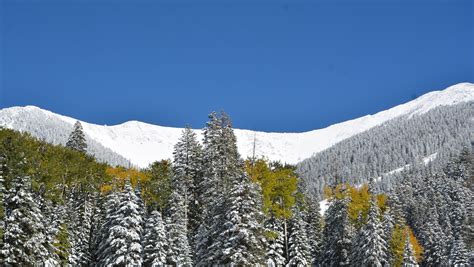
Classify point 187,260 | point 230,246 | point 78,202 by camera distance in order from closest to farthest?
point 230,246 → point 187,260 → point 78,202

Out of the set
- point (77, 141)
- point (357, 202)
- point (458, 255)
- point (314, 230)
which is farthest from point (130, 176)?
point (458, 255)

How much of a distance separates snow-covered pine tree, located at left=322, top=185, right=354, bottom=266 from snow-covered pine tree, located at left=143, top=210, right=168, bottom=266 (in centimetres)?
2780

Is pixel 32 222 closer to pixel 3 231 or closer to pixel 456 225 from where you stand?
pixel 3 231

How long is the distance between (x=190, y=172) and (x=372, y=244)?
84.9 feet

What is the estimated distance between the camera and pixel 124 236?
66.4 meters

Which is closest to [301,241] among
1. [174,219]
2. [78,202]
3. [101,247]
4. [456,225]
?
[174,219]

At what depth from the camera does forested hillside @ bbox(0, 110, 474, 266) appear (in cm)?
5284

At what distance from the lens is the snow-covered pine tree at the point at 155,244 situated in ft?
209

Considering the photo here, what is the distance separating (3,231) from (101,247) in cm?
1818

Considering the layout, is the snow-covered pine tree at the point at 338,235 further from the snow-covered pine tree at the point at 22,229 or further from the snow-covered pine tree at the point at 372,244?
the snow-covered pine tree at the point at 22,229

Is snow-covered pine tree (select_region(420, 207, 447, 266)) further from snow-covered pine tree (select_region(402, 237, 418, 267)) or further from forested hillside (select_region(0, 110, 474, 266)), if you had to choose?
snow-covered pine tree (select_region(402, 237, 418, 267))

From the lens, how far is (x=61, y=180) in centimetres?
8500

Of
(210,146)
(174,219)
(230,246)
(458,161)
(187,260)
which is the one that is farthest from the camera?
(458,161)

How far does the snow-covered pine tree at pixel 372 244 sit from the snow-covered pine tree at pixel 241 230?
2809cm
